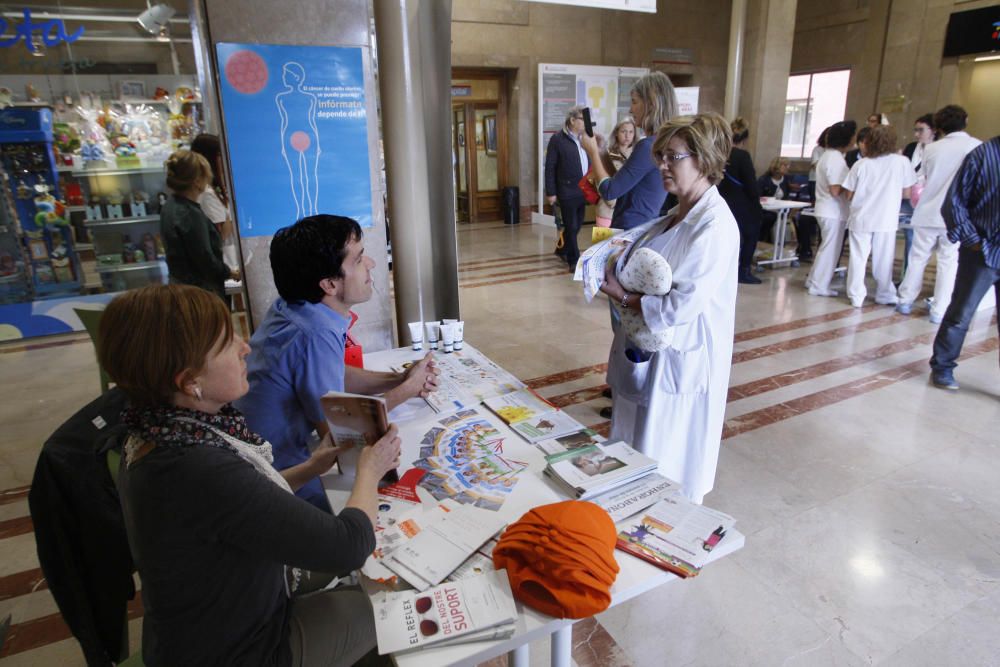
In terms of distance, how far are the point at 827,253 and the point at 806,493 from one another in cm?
401

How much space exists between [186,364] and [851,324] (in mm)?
5423

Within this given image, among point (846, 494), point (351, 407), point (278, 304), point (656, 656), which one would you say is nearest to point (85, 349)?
point (278, 304)

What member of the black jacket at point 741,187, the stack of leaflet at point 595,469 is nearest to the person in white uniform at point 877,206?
the black jacket at point 741,187

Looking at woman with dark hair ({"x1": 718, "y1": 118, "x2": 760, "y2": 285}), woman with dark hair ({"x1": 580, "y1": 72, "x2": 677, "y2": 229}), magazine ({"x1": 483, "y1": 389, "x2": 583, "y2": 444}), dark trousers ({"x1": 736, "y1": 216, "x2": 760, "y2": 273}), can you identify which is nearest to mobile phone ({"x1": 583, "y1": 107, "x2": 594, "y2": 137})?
woman with dark hair ({"x1": 580, "y1": 72, "x2": 677, "y2": 229})

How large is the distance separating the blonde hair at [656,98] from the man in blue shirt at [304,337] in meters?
1.79

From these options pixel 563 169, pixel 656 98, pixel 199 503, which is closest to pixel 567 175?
pixel 563 169

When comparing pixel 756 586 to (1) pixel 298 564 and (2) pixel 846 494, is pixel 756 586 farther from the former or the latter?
(1) pixel 298 564

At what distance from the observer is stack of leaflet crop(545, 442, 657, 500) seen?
1.40 m

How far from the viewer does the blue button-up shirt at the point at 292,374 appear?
1.60m

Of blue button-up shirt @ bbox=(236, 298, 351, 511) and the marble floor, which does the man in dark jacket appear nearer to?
the marble floor

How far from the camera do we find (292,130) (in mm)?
2822

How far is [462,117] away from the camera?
1140cm

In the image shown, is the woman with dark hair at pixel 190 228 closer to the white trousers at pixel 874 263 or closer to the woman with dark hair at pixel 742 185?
the woman with dark hair at pixel 742 185

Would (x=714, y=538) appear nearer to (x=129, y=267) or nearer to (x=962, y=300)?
(x=962, y=300)
